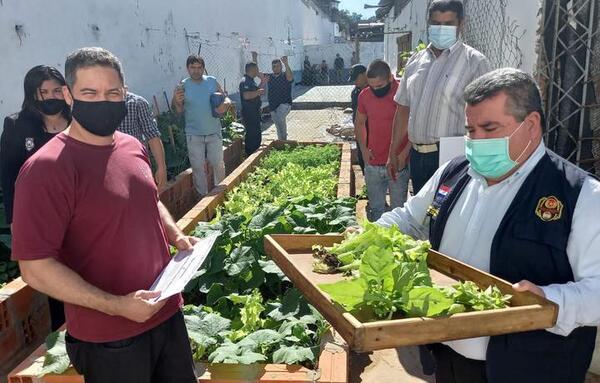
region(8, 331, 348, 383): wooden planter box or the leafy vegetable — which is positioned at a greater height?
the leafy vegetable

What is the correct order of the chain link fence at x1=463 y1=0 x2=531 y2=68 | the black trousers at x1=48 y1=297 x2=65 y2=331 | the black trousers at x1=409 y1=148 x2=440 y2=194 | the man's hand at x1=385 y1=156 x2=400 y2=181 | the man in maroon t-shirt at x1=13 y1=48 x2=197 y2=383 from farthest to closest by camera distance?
Answer: the man's hand at x1=385 y1=156 x2=400 y2=181, the chain link fence at x1=463 y1=0 x2=531 y2=68, the black trousers at x1=409 y1=148 x2=440 y2=194, the black trousers at x1=48 y1=297 x2=65 y2=331, the man in maroon t-shirt at x1=13 y1=48 x2=197 y2=383

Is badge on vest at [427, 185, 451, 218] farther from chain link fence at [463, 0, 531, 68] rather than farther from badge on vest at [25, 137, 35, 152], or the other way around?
badge on vest at [25, 137, 35, 152]

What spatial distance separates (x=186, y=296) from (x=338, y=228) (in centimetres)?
130

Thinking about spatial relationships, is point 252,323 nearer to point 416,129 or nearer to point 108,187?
point 108,187

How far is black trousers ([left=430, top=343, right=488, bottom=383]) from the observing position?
79.7 inches

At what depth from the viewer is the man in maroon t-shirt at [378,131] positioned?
17.8ft

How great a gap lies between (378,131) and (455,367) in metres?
3.70

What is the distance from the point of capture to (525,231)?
1.82m

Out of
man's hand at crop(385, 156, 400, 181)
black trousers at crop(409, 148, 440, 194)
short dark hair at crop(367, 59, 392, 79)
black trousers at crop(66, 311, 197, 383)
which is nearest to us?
black trousers at crop(66, 311, 197, 383)

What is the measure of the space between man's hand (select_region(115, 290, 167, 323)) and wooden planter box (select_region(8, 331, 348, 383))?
0.71 m

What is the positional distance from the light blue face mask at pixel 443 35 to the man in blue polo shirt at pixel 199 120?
359cm

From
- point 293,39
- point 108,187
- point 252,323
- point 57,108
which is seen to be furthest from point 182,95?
point 293,39

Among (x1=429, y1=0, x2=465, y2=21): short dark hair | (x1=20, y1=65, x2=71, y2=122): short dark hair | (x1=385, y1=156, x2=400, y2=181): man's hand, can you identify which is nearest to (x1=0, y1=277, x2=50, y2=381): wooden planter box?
(x1=20, y1=65, x2=71, y2=122): short dark hair

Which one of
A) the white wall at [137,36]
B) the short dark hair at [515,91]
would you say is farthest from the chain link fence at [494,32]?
the white wall at [137,36]
